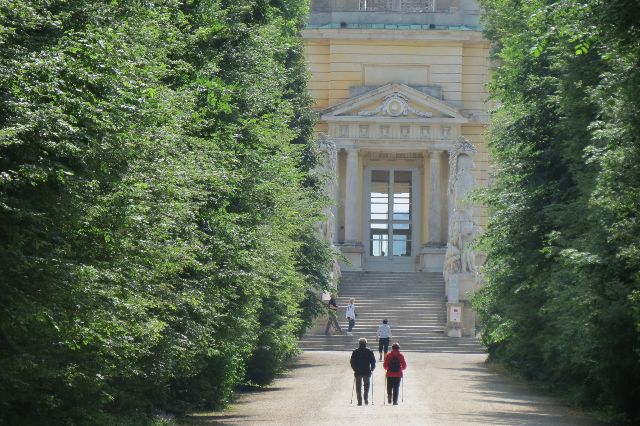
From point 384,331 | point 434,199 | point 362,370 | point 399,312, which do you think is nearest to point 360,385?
point 362,370

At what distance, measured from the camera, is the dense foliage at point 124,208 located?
1414 centimetres

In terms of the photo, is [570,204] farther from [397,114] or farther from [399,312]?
[397,114]

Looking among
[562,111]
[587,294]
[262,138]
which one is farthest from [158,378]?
[562,111]

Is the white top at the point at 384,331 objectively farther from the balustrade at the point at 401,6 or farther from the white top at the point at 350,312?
the balustrade at the point at 401,6

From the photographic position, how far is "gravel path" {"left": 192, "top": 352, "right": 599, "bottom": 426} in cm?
2381

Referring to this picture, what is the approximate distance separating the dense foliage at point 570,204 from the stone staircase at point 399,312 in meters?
9.36

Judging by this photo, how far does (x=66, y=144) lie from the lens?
46.6ft

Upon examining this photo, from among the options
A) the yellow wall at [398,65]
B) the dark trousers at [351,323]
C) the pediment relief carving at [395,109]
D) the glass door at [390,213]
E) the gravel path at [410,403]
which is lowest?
the gravel path at [410,403]

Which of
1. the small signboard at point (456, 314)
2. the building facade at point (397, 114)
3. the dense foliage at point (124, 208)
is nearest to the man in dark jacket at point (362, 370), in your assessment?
the dense foliage at point (124, 208)

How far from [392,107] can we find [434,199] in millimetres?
4389

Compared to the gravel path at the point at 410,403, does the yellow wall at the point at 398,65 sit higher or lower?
higher

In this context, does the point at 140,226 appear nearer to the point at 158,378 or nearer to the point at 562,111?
the point at 158,378

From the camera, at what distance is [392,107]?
62.7 metres

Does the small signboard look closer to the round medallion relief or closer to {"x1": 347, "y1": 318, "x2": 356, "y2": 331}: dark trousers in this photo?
{"x1": 347, "y1": 318, "x2": 356, "y2": 331}: dark trousers
